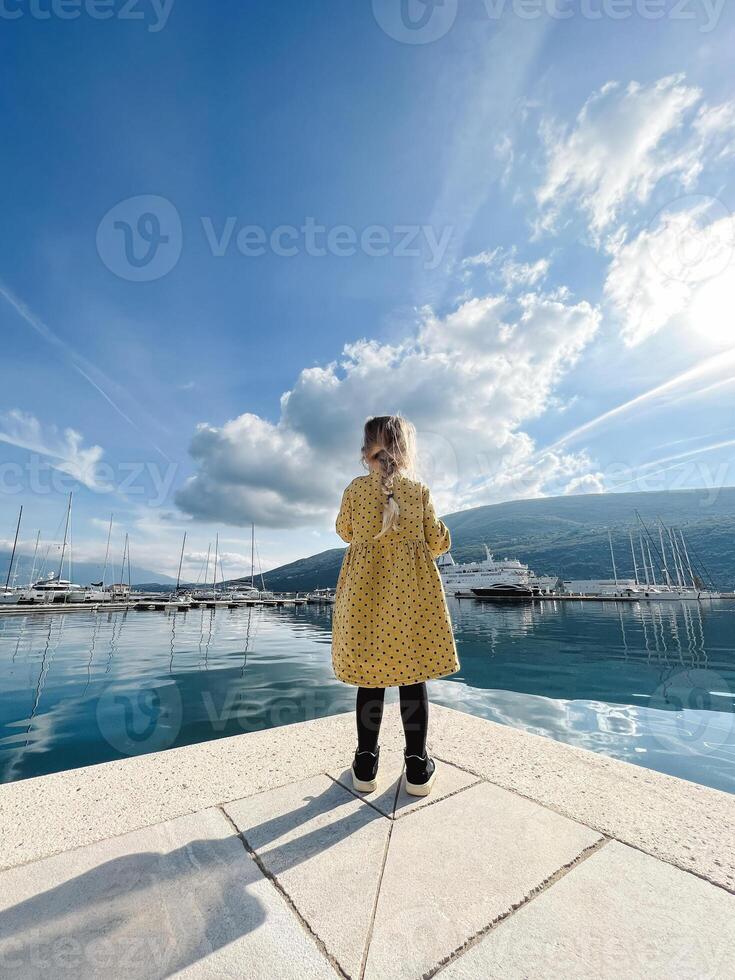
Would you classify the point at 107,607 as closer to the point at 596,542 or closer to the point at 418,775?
the point at 418,775

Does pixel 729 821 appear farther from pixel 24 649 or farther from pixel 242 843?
pixel 24 649

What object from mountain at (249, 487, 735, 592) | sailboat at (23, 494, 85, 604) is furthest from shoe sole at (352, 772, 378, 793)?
mountain at (249, 487, 735, 592)

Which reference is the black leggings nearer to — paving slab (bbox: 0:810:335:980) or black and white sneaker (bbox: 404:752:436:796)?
black and white sneaker (bbox: 404:752:436:796)

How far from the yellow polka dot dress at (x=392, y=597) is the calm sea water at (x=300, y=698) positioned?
330 centimetres

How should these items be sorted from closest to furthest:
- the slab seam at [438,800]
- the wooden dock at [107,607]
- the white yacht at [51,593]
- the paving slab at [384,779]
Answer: the slab seam at [438,800] < the paving slab at [384,779] < the wooden dock at [107,607] < the white yacht at [51,593]

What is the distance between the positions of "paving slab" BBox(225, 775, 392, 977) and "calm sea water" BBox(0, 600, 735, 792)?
3455 mm

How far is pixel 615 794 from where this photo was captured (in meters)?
2.10

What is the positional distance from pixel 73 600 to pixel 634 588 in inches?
2891

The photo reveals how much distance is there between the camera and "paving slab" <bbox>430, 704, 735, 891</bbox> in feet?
5.43

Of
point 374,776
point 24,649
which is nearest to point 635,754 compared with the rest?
point 374,776

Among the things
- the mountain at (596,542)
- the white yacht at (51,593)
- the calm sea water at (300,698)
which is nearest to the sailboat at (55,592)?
the white yacht at (51,593)

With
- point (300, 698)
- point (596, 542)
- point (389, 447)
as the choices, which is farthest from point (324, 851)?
point (596, 542)

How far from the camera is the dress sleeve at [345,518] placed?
260 centimetres

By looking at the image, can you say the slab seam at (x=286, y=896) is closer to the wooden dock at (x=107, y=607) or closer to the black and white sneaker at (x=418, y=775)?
the black and white sneaker at (x=418, y=775)
